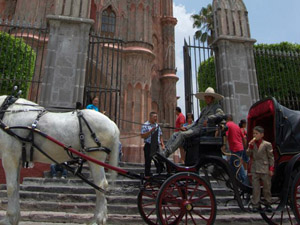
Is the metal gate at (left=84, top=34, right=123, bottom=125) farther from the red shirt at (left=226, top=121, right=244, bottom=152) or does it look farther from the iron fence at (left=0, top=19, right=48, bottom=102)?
the red shirt at (left=226, top=121, right=244, bottom=152)

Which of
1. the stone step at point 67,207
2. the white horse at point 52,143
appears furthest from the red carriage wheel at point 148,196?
the white horse at point 52,143

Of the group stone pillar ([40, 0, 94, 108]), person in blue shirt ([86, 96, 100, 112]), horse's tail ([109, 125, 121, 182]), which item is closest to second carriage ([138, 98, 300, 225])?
horse's tail ([109, 125, 121, 182])

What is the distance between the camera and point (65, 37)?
25.1 ft

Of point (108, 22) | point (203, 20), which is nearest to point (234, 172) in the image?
point (108, 22)

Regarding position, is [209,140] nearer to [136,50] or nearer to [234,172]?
[234,172]

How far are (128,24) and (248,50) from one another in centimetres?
1209

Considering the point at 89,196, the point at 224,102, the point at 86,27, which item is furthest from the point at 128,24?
the point at 89,196

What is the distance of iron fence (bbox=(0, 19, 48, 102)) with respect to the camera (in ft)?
24.1

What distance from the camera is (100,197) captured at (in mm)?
3549

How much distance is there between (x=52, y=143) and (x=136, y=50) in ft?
47.7

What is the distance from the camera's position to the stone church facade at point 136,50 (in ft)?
52.3

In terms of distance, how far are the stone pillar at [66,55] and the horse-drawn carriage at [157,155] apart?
3414 mm

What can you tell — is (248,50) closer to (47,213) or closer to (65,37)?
(65,37)

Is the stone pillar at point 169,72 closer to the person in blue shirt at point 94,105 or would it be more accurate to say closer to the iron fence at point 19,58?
the iron fence at point 19,58
